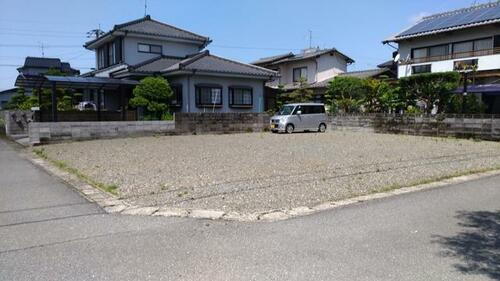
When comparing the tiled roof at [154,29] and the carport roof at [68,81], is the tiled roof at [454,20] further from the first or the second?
the carport roof at [68,81]

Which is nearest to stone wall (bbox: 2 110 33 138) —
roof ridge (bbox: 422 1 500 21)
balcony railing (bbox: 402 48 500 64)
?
balcony railing (bbox: 402 48 500 64)

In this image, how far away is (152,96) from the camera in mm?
18844

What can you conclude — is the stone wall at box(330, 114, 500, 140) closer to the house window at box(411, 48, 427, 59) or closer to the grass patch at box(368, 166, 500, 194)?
the grass patch at box(368, 166, 500, 194)

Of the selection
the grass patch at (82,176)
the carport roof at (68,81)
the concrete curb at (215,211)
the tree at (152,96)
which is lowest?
the concrete curb at (215,211)

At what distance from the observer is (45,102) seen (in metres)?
24.7

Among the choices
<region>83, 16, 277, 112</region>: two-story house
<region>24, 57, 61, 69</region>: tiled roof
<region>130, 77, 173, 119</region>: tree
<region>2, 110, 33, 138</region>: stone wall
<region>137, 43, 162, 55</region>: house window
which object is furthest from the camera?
<region>24, 57, 61, 69</region>: tiled roof

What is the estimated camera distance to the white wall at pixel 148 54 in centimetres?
2338

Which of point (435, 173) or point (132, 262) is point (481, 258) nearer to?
point (132, 262)

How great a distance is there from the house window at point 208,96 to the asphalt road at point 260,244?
648 inches

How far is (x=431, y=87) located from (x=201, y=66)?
11622mm

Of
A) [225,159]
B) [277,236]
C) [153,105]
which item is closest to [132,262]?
[277,236]

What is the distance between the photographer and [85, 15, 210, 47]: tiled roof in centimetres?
2316

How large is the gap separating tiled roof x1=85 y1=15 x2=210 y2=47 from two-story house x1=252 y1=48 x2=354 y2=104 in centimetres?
901

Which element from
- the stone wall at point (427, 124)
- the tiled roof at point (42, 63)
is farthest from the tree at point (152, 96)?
the tiled roof at point (42, 63)
